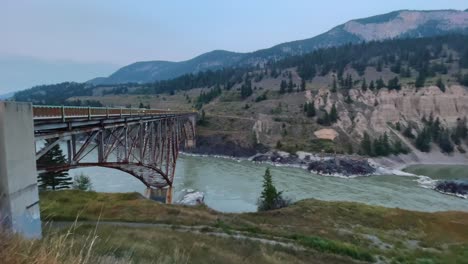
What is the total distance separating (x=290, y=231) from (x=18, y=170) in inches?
612

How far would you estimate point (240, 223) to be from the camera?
2148 cm

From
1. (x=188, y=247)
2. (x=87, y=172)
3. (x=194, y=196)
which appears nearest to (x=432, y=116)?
(x=194, y=196)

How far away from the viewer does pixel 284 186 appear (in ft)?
187

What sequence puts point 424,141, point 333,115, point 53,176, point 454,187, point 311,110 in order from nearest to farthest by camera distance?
point 53,176 < point 454,187 < point 424,141 < point 333,115 < point 311,110

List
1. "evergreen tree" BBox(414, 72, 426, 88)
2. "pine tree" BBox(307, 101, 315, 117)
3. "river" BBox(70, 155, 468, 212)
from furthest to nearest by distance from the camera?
"evergreen tree" BBox(414, 72, 426, 88)
"pine tree" BBox(307, 101, 315, 117)
"river" BBox(70, 155, 468, 212)

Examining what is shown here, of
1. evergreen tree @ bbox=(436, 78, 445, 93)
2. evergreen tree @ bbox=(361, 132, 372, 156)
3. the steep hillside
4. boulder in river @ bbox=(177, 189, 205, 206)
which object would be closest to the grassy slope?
boulder in river @ bbox=(177, 189, 205, 206)

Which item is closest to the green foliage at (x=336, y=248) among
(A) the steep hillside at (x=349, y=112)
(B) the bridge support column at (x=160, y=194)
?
(B) the bridge support column at (x=160, y=194)

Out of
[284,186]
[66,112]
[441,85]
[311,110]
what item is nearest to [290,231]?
[66,112]

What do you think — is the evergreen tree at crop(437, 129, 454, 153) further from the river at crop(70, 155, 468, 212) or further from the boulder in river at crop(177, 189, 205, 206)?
the boulder in river at crop(177, 189, 205, 206)

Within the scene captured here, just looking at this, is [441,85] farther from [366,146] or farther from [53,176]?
[53,176]

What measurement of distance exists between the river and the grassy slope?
1690cm

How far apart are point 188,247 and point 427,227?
892 inches

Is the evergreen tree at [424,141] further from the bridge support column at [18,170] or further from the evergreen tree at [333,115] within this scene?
the bridge support column at [18,170]

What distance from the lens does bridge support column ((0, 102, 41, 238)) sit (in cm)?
862
